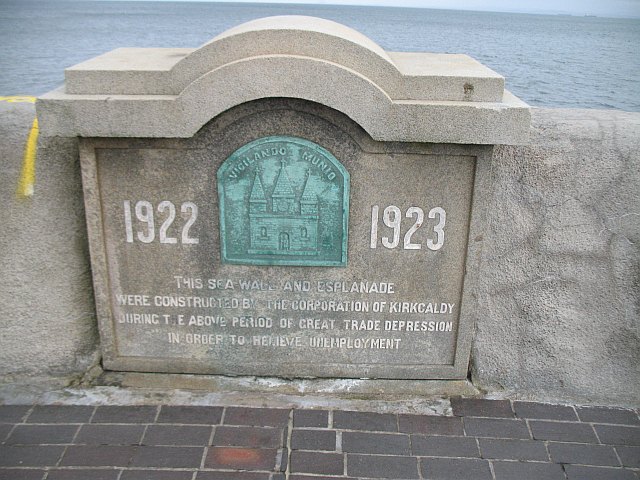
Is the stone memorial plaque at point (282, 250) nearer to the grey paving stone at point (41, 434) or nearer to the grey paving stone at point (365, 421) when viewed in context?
the grey paving stone at point (365, 421)

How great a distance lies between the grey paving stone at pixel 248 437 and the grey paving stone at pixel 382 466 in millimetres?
363

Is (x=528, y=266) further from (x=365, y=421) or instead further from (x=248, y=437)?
(x=248, y=437)

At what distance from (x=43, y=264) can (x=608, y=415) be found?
121 inches

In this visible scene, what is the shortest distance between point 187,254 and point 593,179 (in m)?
2.07

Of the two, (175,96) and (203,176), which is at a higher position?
(175,96)

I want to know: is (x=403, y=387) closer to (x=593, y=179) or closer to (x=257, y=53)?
(x=593, y=179)

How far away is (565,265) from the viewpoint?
318cm

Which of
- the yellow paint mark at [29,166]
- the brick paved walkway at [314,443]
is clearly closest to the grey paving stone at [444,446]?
the brick paved walkway at [314,443]

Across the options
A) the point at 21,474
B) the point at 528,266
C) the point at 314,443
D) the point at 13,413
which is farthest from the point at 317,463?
the point at 13,413

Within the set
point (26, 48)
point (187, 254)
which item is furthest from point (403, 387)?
point (26, 48)

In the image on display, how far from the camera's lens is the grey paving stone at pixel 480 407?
3.19 metres

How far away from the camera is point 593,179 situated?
305 centimetres

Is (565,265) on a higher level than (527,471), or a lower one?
higher

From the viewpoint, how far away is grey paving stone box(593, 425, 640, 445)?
3.03 meters
